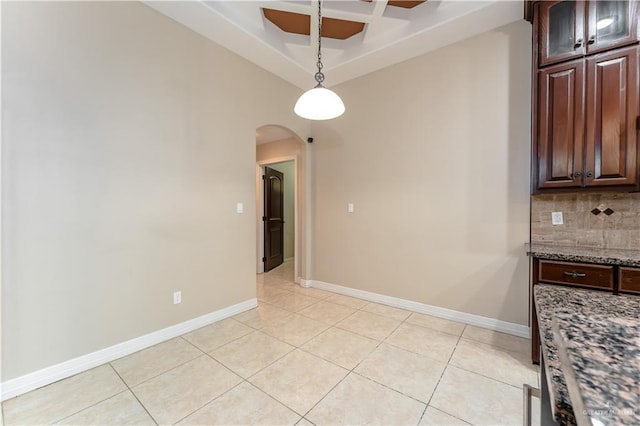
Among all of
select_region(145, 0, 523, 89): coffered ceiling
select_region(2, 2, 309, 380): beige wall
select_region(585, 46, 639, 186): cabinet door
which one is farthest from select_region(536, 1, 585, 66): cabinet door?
select_region(2, 2, 309, 380): beige wall

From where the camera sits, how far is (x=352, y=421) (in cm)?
153

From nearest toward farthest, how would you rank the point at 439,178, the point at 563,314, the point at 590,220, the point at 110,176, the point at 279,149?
the point at 563,314
the point at 110,176
the point at 590,220
the point at 439,178
the point at 279,149

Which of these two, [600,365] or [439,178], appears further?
[439,178]

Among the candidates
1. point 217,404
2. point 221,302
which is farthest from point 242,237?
point 217,404

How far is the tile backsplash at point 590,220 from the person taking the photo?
214cm

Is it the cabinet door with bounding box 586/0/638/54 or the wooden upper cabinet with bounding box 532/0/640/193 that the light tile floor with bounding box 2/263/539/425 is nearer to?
the wooden upper cabinet with bounding box 532/0/640/193

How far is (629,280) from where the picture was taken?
172 cm

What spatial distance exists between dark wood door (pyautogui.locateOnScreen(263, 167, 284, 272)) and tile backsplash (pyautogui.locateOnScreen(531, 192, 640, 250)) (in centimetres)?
394

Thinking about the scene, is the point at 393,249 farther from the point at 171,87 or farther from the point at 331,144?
the point at 171,87

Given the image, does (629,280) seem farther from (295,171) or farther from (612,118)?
(295,171)

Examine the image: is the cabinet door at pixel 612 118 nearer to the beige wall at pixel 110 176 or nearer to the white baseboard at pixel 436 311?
the white baseboard at pixel 436 311

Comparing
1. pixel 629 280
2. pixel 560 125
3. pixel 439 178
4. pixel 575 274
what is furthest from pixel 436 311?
pixel 560 125

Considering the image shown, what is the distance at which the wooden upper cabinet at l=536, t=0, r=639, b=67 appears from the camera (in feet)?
6.17

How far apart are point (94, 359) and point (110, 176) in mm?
1409
